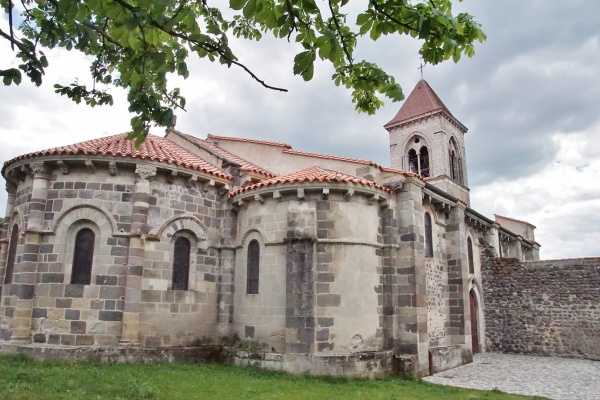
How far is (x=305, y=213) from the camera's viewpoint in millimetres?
11047

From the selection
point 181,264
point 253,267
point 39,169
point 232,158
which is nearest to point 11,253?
point 39,169

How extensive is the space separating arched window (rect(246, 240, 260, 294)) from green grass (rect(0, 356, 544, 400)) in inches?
81.8

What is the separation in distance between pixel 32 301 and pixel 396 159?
1900 centimetres

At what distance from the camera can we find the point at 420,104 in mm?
24672

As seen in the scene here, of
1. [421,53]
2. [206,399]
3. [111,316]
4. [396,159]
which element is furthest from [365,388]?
[396,159]

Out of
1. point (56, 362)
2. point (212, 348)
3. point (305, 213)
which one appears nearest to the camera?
point (56, 362)

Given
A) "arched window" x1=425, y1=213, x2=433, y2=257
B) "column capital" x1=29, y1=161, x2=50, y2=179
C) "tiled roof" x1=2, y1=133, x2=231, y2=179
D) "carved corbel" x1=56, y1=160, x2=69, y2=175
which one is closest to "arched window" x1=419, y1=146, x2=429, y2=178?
"arched window" x1=425, y1=213, x2=433, y2=257

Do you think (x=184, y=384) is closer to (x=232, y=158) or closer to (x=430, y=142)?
(x=232, y=158)

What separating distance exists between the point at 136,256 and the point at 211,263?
2.18 meters

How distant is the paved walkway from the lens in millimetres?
9805

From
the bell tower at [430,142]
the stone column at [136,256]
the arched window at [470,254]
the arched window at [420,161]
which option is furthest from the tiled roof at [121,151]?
the arched window at [420,161]

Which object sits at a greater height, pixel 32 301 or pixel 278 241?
pixel 278 241

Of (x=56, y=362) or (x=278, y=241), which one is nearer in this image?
(x=56, y=362)

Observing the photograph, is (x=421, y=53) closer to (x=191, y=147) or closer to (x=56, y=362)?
(x=56, y=362)
